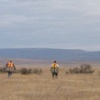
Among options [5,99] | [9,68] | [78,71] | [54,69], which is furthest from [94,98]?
[78,71]

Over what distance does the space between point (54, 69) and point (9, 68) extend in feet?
12.4

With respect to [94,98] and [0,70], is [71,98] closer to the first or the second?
[94,98]

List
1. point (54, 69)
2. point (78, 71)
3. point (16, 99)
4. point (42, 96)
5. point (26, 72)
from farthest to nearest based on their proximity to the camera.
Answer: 1. point (78, 71)
2. point (26, 72)
3. point (54, 69)
4. point (42, 96)
5. point (16, 99)

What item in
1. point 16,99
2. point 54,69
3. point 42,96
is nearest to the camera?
point 16,99

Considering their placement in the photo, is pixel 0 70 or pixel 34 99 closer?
pixel 34 99

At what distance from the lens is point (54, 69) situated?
35.3 m

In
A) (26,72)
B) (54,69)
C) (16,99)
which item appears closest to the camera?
(16,99)

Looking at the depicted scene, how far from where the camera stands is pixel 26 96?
68.6ft

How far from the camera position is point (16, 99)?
19.3 metres

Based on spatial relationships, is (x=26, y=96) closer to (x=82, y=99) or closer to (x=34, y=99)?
(x=34, y=99)

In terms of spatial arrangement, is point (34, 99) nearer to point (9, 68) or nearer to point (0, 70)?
point (9, 68)

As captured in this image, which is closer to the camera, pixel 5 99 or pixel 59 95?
pixel 5 99

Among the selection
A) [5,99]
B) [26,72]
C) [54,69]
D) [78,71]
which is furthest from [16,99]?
[78,71]

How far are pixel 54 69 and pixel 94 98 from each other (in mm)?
15334
